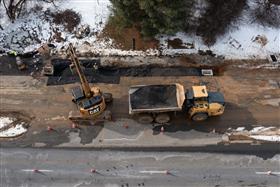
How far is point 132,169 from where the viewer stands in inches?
822

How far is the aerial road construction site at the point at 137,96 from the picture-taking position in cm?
2092

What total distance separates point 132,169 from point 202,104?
4.88 meters

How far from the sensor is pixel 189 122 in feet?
74.6

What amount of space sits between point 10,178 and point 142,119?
7147 mm

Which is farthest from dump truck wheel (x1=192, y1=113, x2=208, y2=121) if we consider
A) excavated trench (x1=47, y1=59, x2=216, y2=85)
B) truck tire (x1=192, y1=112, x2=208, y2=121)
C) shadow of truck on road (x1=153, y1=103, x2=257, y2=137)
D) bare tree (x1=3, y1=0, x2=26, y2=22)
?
bare tree (x1=3, y1=0, x2=26, y2=22)

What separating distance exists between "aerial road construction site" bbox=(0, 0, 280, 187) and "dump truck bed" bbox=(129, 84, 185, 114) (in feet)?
0.18

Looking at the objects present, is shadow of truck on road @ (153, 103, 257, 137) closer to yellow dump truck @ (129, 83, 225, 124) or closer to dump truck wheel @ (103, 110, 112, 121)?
yellow dump truck @ (129, 83, 225, 124)

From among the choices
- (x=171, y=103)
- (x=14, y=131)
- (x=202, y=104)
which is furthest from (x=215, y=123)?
(x=14, y=131)

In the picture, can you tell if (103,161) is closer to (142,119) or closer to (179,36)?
(142,119)

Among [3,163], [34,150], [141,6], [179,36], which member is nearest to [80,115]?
[34,150]

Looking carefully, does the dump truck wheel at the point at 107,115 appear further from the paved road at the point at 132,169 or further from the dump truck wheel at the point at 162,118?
the dump truck wheel at the point at 162,118

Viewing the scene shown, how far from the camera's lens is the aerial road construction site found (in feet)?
68.6

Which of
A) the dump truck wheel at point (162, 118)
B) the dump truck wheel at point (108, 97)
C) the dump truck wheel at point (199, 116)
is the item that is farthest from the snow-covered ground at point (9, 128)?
the dump truck wheel at point (199, 116)

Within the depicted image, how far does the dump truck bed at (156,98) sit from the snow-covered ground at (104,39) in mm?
4355
